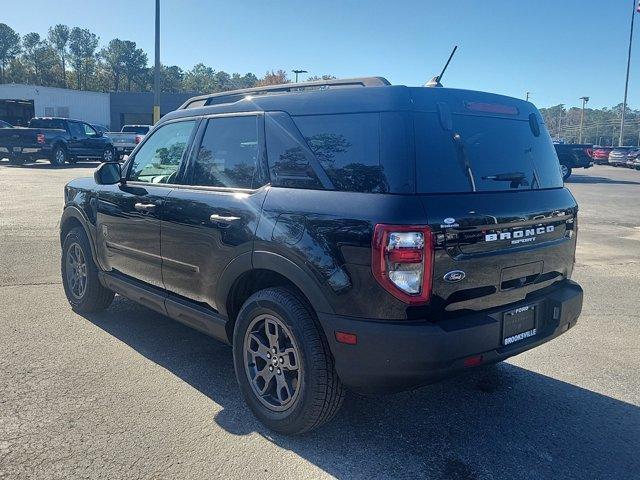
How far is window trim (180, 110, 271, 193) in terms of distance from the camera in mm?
3404

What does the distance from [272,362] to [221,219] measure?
953 millimetres

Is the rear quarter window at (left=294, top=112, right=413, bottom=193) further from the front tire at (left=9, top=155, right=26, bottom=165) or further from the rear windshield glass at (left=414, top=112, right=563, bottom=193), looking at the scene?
the front tire at (left=9, top=155, right=26, bottom=165)

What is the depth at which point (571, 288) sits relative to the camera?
3.59 meters

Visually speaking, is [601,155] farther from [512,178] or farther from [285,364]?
[285,364]

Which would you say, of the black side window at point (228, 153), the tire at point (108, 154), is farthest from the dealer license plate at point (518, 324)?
the tire at point (108, 154)

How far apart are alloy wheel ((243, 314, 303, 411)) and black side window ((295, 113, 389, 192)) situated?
0.93 meters

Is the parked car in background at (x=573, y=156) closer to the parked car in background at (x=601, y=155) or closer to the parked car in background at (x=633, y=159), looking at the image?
the parked car in background at (x=633, y=159)

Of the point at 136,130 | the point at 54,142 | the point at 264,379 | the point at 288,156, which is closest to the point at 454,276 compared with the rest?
the point at 288,156

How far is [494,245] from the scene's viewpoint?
9.64 ft

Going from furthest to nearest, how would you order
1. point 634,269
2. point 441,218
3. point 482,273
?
point 634,269, point 482,273, point 441,218

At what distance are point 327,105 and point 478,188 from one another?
3.20 feet

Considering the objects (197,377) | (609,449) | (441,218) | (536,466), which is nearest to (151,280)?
(197,377)

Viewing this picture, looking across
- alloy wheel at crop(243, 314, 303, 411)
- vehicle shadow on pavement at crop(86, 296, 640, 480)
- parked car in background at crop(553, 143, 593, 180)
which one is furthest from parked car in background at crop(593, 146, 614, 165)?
alloy wheel at crop(243, 314, 303, 411)

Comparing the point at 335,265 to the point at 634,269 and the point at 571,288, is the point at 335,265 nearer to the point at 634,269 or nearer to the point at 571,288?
the point at 571,288
